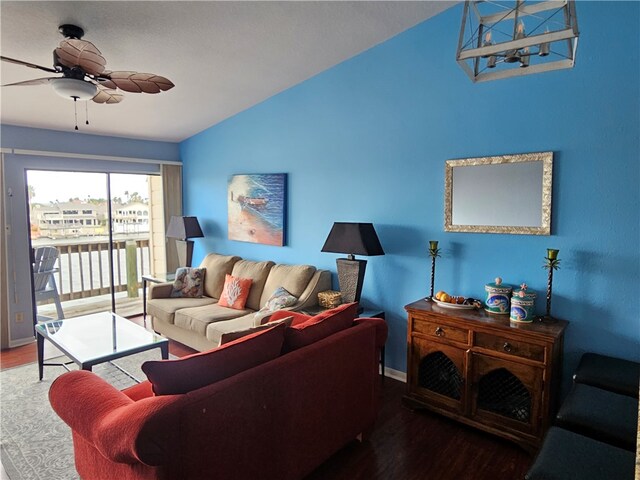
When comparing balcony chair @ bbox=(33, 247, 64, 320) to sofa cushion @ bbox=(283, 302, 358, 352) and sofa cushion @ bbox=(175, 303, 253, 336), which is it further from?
sofa cushion @ bbox=(283, 302, 358, 352)

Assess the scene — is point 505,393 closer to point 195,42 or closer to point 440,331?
point 440,331

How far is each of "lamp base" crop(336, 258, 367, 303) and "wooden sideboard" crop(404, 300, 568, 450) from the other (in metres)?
0.63

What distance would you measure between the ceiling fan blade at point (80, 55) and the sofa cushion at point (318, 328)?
180 cm

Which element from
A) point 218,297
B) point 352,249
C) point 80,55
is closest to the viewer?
point 80,55

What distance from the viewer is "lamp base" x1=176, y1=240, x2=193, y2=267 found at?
5.21 meters

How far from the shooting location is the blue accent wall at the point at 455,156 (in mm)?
2395

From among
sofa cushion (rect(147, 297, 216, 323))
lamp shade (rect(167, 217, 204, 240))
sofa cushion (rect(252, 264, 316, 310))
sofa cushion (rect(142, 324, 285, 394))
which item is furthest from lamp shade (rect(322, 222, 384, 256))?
lamp shade (rect(167, 217, 204, 240))

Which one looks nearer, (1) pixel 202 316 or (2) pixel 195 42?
(2) pixel 195 42

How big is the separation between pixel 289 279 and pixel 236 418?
2266mm

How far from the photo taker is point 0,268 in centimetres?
412

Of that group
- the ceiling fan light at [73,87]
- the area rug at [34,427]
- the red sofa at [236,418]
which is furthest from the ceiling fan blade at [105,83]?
the area rug at [34,427]

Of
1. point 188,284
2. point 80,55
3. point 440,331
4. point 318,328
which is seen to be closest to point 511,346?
point 440,331

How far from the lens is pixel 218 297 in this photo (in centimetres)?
459

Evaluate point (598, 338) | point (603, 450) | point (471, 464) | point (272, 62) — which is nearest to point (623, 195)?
point (598, 338)
